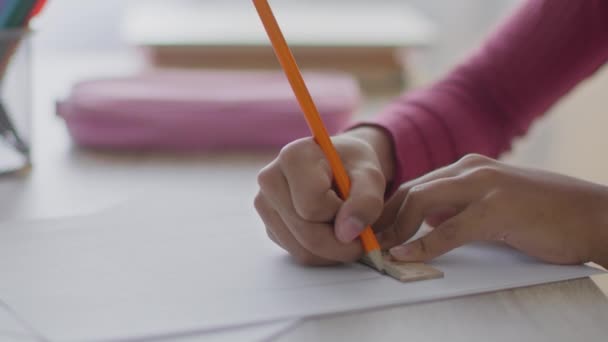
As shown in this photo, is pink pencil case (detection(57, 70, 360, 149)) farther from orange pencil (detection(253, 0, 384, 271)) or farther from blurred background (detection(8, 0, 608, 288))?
orange pencil (detection(253, 0, 384, 271))

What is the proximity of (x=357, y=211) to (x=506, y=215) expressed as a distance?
0.11m

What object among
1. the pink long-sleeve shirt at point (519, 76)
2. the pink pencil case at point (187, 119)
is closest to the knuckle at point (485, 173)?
the pink long-sleeve shirt at point (519, 76)

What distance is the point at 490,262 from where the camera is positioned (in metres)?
0.59

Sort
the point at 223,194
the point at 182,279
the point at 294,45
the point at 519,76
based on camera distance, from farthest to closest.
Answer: the point at 294,45 < the point at 519,76 < the point at 223,194 < the point at 182,279

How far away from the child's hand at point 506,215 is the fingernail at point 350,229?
4 cm

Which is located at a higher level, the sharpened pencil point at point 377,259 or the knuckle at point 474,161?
the knuckle at point 474,161

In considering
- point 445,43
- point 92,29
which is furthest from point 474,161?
point 92,29

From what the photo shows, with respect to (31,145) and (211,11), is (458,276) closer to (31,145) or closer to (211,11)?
(31,145)

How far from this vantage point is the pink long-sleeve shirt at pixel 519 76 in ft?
2.89

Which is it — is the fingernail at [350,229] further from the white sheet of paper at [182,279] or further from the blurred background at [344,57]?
the blurred background at [344,57]

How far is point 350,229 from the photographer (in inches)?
22.0

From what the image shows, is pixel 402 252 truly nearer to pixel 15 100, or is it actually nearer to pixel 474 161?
pixel 474 161

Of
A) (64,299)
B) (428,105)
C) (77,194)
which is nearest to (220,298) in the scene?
(64,299)

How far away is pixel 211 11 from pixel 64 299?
1.03 meters
